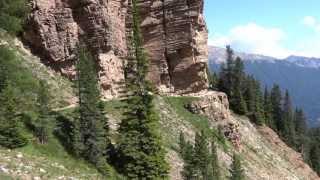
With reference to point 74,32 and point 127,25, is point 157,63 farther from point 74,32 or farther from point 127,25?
point 74,32

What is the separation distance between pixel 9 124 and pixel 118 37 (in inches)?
1325

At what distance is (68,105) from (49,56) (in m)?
10.1

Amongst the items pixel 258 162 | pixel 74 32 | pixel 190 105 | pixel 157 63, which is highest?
pixel 74 32

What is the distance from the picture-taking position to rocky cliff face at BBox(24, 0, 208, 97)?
248 feet

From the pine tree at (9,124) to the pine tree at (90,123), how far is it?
7.09 meters

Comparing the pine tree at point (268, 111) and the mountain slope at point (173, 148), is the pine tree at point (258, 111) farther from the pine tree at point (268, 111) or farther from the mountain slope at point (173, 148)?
the mountain slope at point (173, 148)

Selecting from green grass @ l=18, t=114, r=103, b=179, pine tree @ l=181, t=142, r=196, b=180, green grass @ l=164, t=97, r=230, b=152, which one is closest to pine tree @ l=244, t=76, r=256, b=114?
green grass @ l=164, t=97, r=230, b=152

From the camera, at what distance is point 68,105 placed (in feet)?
226

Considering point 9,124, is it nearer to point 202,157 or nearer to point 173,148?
point 202,157

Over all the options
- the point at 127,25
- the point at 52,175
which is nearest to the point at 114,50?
the point at 127,25

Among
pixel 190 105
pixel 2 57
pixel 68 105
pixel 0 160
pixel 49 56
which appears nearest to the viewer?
pixel 0 160

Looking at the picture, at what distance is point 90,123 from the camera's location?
5850 cm

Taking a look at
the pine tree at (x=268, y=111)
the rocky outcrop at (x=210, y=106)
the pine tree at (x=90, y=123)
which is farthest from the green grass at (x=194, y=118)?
the pine tree at (x=268, y=111)

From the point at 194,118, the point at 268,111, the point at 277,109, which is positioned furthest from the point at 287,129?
the point at 194,118
